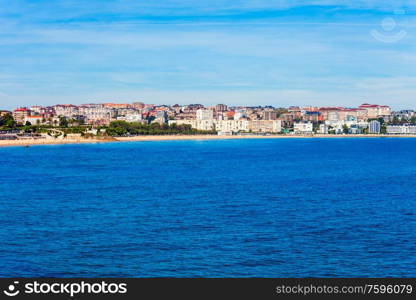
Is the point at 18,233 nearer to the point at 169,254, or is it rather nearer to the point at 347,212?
the point at 169,254

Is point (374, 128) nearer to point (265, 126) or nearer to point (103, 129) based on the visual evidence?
point (265, 126)

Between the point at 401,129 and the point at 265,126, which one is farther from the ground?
the point at 265,126

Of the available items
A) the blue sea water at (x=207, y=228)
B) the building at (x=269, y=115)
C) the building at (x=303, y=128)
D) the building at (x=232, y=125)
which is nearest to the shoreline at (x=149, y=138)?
the building at (x=303, y=128)

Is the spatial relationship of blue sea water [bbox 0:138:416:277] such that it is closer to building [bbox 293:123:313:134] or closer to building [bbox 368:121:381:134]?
building [bbox 293:123:313:134]

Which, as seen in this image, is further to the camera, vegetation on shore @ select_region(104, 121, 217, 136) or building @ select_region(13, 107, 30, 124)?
building @ select_region(13, 107, 30, 124)

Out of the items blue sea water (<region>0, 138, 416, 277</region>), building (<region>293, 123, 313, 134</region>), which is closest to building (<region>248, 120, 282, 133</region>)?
building (<region>293, 123, 313, 134</region>)

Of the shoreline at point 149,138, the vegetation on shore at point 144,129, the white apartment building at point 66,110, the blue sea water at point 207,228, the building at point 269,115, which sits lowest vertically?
the shoreline at point 149,138

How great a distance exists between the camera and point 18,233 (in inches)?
567

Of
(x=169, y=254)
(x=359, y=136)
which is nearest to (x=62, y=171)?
(x=169, y=254)

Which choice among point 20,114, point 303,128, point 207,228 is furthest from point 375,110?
point 207,228

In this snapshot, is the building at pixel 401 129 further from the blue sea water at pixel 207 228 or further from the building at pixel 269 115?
the blue sea water at pixel 207 228

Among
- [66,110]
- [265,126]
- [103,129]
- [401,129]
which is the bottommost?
[401,129]

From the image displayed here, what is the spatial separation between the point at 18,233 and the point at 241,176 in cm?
1607

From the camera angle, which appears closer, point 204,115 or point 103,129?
point 103,129
